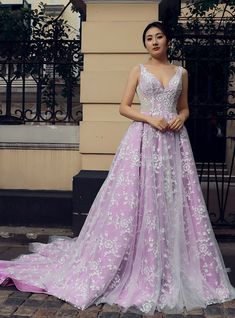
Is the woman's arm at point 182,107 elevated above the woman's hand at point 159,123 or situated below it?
above

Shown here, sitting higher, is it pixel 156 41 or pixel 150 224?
pixel 156 41

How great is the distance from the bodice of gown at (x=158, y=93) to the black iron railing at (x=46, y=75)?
2.29 metres

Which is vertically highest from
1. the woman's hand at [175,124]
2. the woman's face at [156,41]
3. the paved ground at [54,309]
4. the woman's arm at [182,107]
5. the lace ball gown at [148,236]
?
the woman's face at [156,41]

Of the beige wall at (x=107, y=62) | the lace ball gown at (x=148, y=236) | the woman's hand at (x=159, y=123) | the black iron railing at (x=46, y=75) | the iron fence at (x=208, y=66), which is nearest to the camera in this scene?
the lace ball gown at (x=148, y=236)

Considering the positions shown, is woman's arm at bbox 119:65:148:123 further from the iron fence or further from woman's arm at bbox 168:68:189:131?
the iron fence

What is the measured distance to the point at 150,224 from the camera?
3.96m

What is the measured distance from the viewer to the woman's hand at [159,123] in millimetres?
4005

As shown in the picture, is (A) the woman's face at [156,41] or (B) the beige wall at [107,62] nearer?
(A) the woman's face at [156,41]

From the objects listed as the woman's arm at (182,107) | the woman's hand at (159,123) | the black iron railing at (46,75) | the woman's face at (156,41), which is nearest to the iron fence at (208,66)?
the black iron railing at (46,75)

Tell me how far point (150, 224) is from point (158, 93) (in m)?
1.01

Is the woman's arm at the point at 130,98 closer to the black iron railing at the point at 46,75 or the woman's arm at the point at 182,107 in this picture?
the woman's arm at the point at 182,107

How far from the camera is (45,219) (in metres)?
6.11

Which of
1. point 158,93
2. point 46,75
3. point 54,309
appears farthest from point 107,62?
point 54,309

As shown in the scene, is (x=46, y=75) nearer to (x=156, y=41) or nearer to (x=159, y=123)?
(x=156, y=41)
